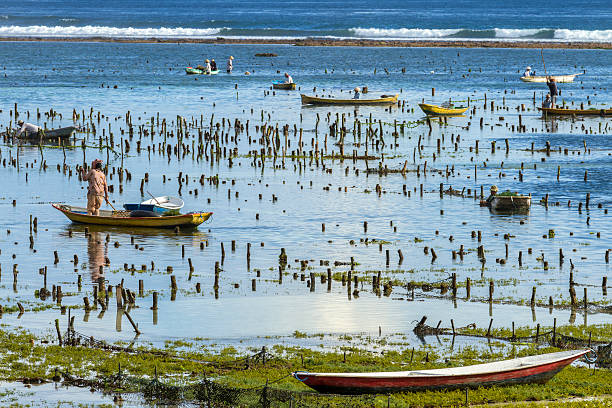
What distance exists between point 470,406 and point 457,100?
246 feet

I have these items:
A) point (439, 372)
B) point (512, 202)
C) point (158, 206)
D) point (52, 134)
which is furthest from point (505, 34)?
point (439, 372)

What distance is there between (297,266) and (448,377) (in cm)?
1407

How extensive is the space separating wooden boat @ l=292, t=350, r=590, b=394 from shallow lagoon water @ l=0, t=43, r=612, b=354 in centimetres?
532

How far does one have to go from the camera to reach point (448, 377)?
20984 millimetres

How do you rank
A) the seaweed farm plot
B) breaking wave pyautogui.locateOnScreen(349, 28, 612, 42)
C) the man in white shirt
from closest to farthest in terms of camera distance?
the seaweed farm plot < the man in white shirt < breaking wave pyautogui.locateOnScreen(349, 28, 612, 42)

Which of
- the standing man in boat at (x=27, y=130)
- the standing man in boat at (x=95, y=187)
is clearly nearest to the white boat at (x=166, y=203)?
the standing man in boat at (x=95, y=187)

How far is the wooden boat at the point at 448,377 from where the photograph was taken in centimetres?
2041

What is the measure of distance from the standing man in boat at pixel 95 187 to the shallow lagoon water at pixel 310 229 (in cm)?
99

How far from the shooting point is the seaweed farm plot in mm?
23062

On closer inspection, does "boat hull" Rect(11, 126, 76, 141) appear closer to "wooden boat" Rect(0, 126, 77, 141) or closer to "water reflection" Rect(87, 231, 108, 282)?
"wooden boat" Rect(0, 126, 77, 141)

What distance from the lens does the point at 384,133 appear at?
70.9 metres

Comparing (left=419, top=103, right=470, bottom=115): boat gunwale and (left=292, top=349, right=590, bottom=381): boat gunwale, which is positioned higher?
(left=419, top=103, right=470, bottom=115): boat gunwale

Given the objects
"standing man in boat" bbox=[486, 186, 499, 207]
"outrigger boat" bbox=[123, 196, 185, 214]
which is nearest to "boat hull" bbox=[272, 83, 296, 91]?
"standing man in boat" bbox=[486, 186, 499, 207]

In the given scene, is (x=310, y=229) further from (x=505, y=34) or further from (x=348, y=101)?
(x=505, y=34)
